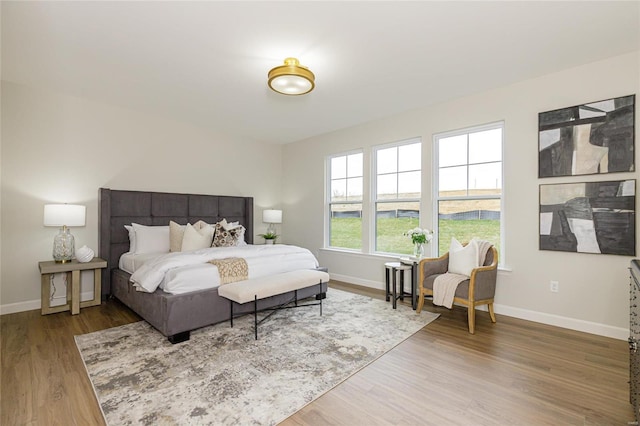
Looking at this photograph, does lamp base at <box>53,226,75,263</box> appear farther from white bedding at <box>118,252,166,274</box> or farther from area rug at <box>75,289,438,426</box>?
area rug at <box>75,289,438,426</box>

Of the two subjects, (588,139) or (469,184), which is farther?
(469,184)

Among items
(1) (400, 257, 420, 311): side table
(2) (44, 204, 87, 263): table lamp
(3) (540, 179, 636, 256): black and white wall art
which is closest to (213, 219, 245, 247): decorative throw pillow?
(2) (44, 204, 87, 263): table lamp

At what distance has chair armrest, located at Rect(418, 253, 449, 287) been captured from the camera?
3.49 metres

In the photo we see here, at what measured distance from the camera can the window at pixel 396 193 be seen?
14.5 feet

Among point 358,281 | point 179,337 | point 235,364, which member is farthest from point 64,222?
point 358,281

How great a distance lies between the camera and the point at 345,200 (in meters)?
5.31

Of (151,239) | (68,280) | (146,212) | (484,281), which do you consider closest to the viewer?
(484,281)

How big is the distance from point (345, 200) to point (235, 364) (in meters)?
3.49

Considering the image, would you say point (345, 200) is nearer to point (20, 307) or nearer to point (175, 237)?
point (175, 237)

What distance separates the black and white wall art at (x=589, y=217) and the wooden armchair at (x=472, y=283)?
60 centimetres

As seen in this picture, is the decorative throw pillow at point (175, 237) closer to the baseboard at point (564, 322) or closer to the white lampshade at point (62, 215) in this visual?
the white lampshade at point (62, 215)

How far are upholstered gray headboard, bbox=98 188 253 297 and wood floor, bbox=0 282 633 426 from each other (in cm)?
126

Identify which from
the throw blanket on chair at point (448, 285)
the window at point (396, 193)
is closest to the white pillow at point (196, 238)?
the window at point (396, 193)

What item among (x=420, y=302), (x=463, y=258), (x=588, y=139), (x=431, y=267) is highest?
(x=588, y=139)
